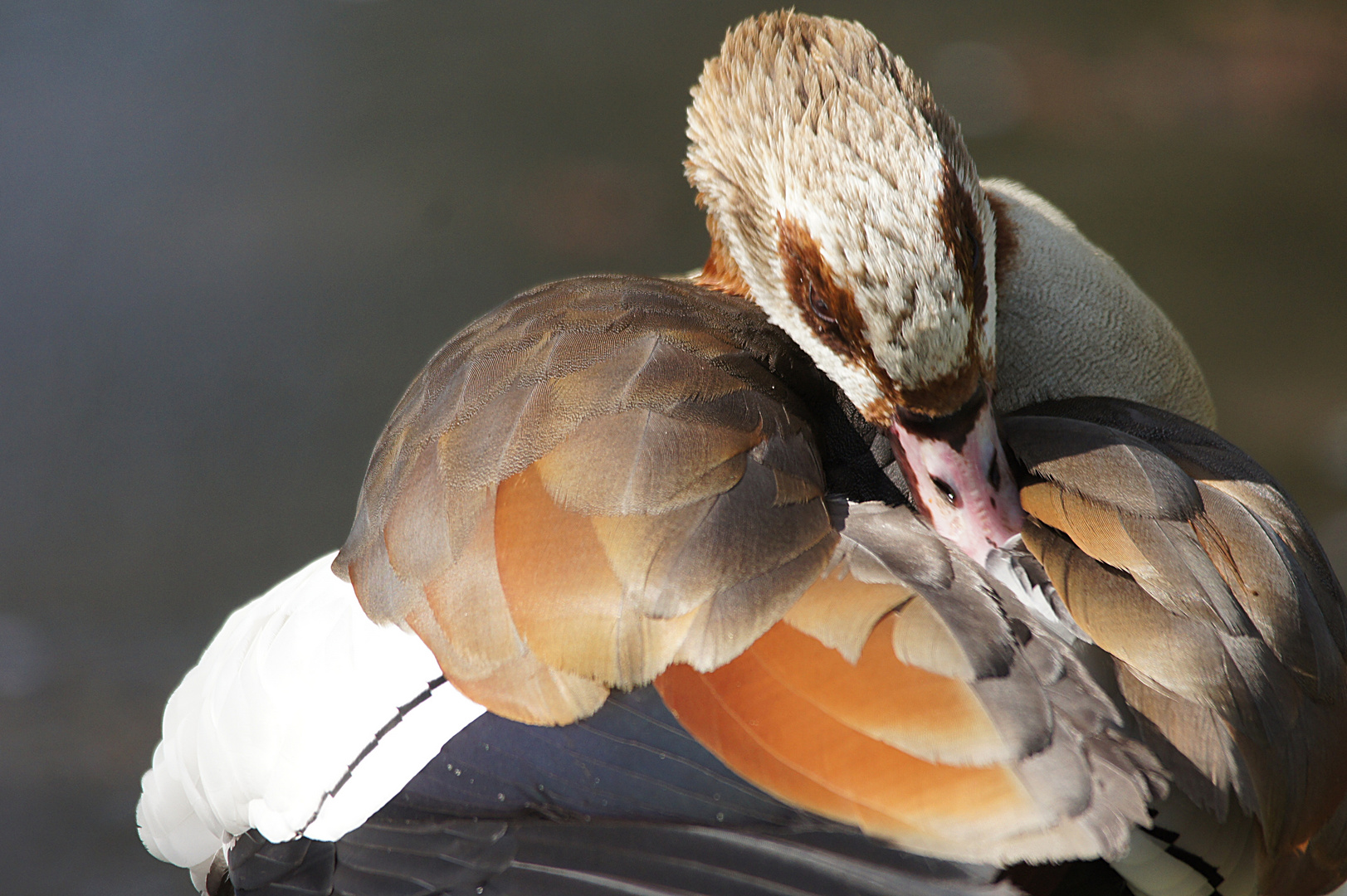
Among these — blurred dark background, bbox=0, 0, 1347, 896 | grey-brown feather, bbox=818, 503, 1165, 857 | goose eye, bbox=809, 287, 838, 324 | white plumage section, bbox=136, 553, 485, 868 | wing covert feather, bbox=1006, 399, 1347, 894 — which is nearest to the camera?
grey-brown feather, bbox=818, 503, 1165, 857

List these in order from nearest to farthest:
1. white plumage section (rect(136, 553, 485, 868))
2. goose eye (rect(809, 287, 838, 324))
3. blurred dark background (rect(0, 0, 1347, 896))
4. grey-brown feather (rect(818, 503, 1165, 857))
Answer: grey-brown feather (rect(818, 503, 1165, 857)) < white plumage section (rect(136, 553, 485, 868)) < goose eye (rect(809, 287, 838, 324)) < blurred dark background (rect(0, 0, 1347, 896))

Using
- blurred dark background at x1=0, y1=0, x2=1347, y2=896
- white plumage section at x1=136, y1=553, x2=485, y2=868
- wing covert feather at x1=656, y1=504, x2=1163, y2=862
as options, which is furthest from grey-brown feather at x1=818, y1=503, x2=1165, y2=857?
blurred dark background at x1=0, y1=0, x2=1347, y2=896

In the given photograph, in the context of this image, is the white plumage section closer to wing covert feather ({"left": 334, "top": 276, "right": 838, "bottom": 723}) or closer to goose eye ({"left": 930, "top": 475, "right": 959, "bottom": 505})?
wing covert feather ({"left": 334, "top": 276, "right": 838, "bottom": 723})

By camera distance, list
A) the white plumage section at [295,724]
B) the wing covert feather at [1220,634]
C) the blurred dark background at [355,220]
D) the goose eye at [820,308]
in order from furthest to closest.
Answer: the blurred dark background at [355,220], the goose eye at [820,308], the white plumage section at [295,724], the wing covert feather at [1220,634]

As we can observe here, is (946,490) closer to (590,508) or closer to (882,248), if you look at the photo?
(882,248)

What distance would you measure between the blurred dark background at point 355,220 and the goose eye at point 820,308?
63.9 inches

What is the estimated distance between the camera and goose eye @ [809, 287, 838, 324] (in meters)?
1.27

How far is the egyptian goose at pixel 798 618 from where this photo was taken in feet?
2.94

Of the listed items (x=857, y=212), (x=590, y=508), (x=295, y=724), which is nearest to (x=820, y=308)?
(x=857, y=212)

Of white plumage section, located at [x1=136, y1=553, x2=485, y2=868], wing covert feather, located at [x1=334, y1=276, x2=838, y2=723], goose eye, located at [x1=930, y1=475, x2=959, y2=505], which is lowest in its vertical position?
white plumage section, located at [x1=136, y1=553, x2=485, y2=868]

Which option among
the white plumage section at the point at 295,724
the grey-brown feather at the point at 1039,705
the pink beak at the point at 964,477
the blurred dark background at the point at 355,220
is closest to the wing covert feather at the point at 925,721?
the grey-brown feather at the point at 1039,705

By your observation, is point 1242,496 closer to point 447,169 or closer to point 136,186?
point 447,169

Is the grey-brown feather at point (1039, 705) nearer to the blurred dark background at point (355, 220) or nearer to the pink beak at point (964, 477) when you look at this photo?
the pink beak at point (964, 477)

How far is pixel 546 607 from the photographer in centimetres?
100
